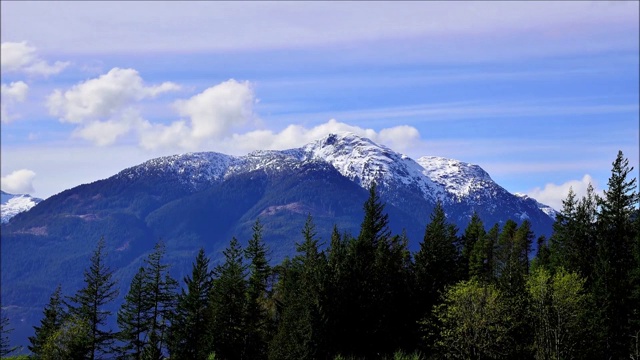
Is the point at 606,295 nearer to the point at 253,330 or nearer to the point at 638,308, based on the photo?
the point at 638,308

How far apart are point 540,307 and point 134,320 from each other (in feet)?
159

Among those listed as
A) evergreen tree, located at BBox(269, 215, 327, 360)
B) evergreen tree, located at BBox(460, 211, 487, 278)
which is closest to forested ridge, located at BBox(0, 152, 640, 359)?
evergreen tree, located at BBox(269, 215, 327, 360)

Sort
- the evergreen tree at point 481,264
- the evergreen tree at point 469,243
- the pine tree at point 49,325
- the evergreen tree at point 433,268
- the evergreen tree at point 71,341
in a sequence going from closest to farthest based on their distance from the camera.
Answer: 1. the evergreen tree at point 71,341
2. the pine tree at point 49,325
3. the evergreen tree at point 433,268
4. the evergreen tree at point 481,264
5. the evergreen tree at point 469,243

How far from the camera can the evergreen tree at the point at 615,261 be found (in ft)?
270

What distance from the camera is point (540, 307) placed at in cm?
7556

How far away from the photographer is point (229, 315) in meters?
87.8

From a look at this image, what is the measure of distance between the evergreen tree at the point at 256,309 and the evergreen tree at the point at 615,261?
4122 centimetres

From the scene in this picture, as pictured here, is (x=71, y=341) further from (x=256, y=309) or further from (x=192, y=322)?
(x=256, y=309)

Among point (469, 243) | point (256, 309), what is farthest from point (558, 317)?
point (469, 243)

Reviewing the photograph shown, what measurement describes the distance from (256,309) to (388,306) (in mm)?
17125

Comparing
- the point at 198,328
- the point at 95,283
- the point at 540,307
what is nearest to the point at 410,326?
the point at 540,307

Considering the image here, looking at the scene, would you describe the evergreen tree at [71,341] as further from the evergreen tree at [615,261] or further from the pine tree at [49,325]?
the evergreen tree at [615,261]

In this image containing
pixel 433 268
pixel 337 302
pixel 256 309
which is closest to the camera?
pixel 337 302

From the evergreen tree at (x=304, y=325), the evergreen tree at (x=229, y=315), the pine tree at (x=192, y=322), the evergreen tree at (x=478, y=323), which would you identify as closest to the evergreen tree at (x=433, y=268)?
the evergreen tree at (x=478, y=323)
